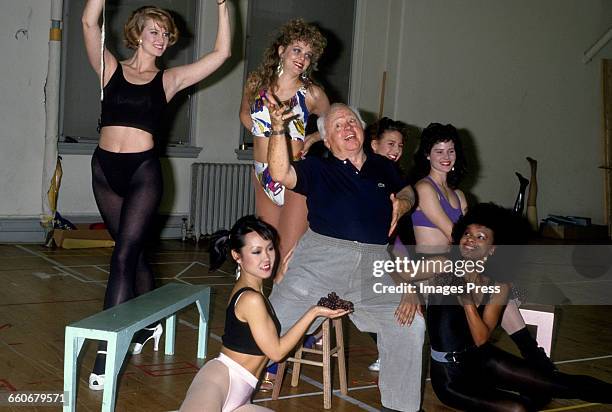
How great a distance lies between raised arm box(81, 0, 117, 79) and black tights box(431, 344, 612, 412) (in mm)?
1895

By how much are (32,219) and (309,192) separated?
16.1ft

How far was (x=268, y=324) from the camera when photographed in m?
2.81

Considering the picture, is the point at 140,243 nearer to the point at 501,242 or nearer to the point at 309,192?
the point at 309,192

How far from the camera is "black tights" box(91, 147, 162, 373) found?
3553 millimetres

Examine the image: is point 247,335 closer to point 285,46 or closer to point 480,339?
point 480,339

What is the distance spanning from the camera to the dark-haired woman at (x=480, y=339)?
11.1 ft

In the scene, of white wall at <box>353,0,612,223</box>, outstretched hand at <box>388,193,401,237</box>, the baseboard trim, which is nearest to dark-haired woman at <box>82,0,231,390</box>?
outstretched hand at <box>388,193,401,237</box>

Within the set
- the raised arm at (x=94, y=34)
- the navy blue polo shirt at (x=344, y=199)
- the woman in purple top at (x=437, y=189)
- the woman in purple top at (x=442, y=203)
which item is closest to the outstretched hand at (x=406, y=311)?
the navy blue polo shirt at (x=344, y=199)

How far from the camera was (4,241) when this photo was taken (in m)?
7.38

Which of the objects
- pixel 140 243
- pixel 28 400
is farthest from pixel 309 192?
pixel 28 400

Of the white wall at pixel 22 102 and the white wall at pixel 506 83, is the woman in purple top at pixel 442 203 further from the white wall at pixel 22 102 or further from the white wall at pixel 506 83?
the white wall at pixel 506 83

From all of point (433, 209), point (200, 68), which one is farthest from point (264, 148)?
point (433, 209)

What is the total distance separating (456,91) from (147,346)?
650 cm

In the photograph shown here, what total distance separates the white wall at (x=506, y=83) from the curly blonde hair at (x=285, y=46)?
4.96 m
